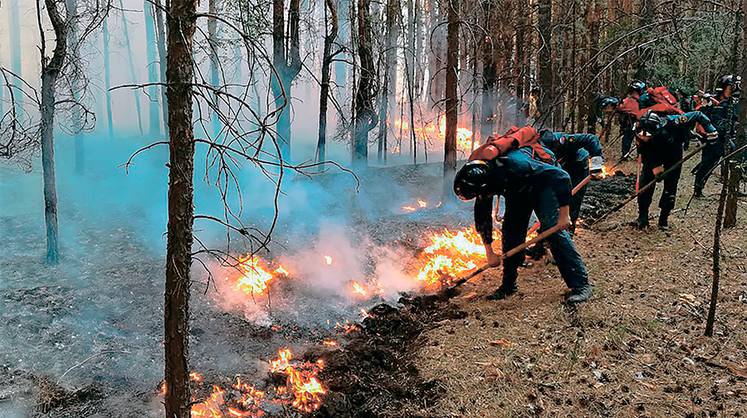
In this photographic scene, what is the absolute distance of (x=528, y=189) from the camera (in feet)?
19.7

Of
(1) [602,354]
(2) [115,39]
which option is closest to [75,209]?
(1) [602,354]

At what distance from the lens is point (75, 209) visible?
39.1 ft

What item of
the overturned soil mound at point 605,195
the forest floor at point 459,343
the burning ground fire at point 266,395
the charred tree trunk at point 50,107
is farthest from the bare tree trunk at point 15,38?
the burning ground fire at point 266,395

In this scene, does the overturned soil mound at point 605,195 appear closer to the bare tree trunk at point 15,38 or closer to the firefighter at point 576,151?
the firefighter at point 576,151

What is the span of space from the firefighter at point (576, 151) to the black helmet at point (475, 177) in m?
1.99

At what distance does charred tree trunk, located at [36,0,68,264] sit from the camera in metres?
7.52

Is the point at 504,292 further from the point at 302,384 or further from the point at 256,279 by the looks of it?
the point at 256,279

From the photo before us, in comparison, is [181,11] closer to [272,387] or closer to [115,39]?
[272,387]

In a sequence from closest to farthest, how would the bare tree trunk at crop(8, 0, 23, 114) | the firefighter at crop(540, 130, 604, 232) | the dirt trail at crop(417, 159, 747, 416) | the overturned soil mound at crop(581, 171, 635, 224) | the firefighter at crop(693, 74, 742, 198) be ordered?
the dirt trail at crop(417, 159, 747, 416), the firefighter at crop(540, 130, 604, 232), the firefighter at crop(693, 74, 742, 198), the overturned soil mound at crop(581, 171, 635, 224), the bare tree trunk at crop(8, 0, 23, 114)

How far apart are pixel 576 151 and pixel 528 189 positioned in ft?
6.22

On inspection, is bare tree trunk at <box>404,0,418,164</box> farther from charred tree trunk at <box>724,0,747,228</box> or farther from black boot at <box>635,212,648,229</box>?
charred tree trunk at <box>724,0,747,228</box>

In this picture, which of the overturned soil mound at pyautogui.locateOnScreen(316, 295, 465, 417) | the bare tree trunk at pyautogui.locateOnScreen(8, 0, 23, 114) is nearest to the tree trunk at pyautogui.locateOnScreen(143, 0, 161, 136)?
the bare tree trunk at pyautogui.locateOnScreen(8, 0, 23, 114)

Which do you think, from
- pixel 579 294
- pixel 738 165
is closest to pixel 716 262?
pixel 579 294

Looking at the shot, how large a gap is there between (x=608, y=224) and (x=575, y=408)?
6.28 meters
